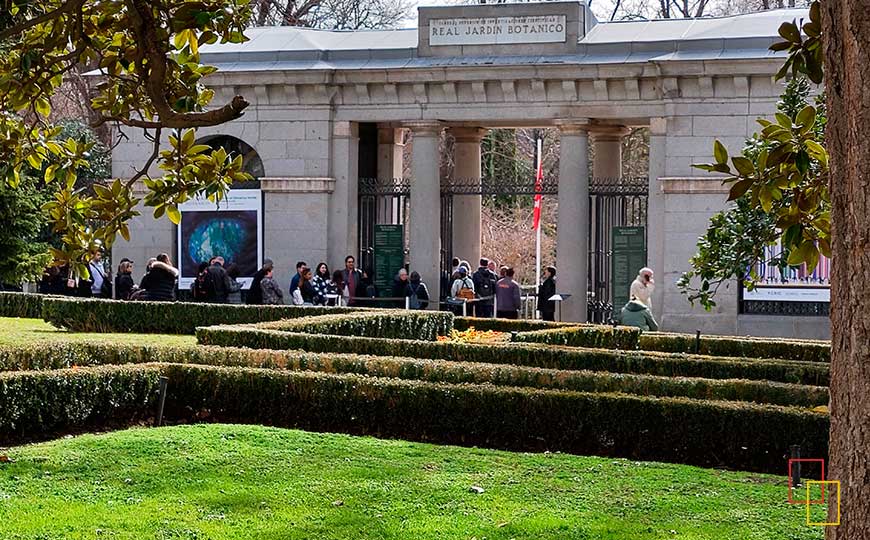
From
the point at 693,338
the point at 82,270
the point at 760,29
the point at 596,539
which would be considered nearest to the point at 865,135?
the point at 596,539

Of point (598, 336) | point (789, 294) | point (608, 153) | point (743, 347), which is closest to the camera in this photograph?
point (743, 347)

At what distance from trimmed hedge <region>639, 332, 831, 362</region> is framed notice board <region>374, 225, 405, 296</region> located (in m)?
9.40

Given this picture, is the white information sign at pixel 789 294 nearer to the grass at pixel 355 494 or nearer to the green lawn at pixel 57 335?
the green lawn at pixel 57 335

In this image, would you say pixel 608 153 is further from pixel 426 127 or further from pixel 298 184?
pixel 298 184

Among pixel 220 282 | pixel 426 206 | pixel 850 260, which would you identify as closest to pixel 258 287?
pixel 220 282

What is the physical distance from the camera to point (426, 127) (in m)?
28.0

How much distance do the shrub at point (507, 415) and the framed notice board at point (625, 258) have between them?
14609 mm

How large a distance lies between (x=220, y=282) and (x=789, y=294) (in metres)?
10.3

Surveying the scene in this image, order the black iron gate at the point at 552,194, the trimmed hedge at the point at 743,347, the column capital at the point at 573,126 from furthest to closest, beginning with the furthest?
the black iron gate at the point at 552,194 → the column capital at the point at 573,126 → the trimmed hedge at the point at 743,347

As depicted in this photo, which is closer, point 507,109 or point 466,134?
point 507,109

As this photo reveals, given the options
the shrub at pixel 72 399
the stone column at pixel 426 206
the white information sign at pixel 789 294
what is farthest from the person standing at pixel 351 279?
the shrub at pixel 72 399

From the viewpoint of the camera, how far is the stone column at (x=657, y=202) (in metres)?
26.0

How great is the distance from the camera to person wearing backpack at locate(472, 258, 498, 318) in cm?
2642

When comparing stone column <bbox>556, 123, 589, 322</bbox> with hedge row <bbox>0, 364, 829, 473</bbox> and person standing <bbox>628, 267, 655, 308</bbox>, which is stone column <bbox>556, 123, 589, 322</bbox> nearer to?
person standing <bbox>628, 267, 655, 308</bbox>
